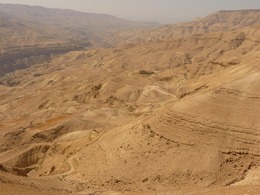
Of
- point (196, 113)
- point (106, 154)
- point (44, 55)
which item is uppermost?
point (196, 113)

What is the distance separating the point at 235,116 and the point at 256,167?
400cm

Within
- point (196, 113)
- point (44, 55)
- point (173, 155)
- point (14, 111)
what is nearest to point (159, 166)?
point (173, 155)

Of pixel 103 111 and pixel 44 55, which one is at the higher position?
pixel 103 111

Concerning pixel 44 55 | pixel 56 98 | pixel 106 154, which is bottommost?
pixel 44 55

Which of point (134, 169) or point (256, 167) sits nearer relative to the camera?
A: point (256, 167)

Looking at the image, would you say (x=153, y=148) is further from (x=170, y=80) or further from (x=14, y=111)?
(x=14, y=111)

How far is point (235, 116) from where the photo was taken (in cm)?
2827

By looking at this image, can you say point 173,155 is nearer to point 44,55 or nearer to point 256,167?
point 256,167

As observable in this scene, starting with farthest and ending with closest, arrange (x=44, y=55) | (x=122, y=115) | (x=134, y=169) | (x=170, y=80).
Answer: (x=44, y=55) → (x=170, y=80) → (x=122, y=115) → (x=134, y=169)

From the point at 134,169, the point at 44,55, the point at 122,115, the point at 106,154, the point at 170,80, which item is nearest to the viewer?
the point at 134,169

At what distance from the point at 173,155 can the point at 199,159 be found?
5.71ft

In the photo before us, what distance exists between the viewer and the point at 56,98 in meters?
81.2

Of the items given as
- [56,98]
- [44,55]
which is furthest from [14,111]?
[44,55]

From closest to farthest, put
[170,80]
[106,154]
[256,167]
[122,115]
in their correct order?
[256,167]
[106,154]
[122,115]
[170,80]
